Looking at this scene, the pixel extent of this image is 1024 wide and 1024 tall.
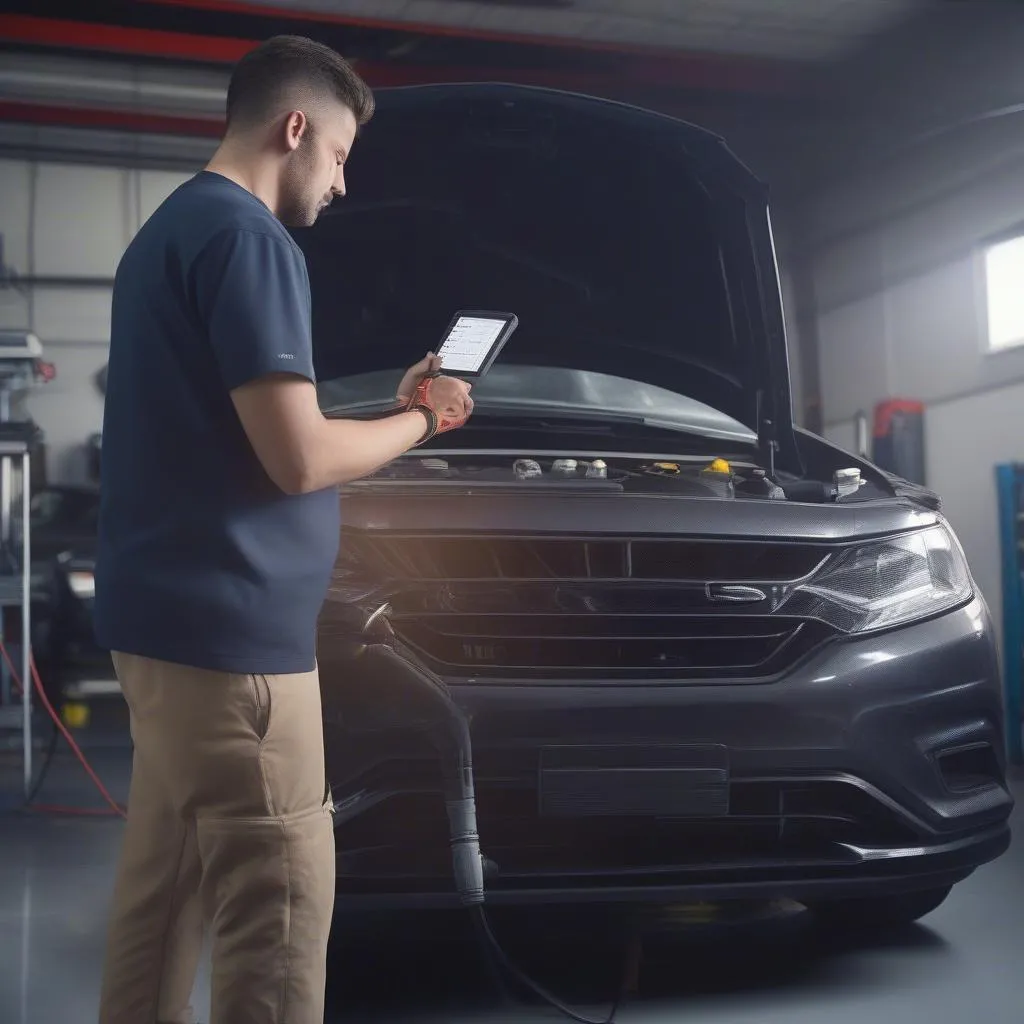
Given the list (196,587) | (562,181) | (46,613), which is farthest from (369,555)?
(46,613)

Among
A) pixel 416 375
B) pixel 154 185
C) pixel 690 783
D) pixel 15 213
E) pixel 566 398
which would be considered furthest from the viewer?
pixel 15 213

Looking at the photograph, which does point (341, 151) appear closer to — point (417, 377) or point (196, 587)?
point (417, 377)

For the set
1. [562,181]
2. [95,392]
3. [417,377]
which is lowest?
[417,377]

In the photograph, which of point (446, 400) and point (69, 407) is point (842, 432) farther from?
point (446, 400)

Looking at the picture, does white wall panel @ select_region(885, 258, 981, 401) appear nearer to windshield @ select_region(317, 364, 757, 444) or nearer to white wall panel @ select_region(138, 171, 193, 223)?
windshield @ select_region(317, 364, 757, 444)

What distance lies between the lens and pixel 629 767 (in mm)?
2164

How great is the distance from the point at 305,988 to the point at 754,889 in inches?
38.6

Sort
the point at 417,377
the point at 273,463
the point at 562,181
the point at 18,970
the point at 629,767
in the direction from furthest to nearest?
the point at 562,181, the point at 18,970, the point at 629,767, the point at 417,377, the point at 273,463

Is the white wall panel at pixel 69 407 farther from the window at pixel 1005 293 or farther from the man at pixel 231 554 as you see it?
the man at pixel 231 554

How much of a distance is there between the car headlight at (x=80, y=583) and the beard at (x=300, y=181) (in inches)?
216

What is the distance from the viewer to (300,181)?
5.17 feet

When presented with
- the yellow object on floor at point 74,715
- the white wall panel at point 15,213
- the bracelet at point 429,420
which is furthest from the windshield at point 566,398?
the white wall panel at point 15,213

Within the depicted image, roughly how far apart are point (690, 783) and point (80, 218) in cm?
974

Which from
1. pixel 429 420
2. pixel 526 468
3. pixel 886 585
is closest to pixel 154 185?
pixel 526 468
